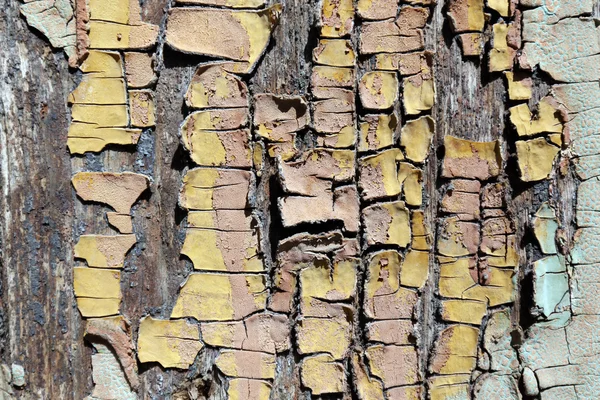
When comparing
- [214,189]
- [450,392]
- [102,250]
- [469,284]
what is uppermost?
[214,189]

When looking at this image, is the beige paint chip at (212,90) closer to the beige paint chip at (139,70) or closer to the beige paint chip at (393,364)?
the beige paint chip at (139,70)

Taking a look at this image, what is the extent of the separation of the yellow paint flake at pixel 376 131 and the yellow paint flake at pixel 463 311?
0.40m

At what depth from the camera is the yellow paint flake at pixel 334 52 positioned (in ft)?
3.88

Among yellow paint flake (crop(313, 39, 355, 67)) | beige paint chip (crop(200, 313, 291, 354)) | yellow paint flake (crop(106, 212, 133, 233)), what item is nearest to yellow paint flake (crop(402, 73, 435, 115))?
yellow paint flake (crop(313, 39, 355, 67))

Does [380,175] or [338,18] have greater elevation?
[338,18]

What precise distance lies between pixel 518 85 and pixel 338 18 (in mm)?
452

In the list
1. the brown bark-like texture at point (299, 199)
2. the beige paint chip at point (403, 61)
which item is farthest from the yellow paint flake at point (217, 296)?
the beige paint chip at point (403, 61)

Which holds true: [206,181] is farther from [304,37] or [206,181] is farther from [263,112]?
[304,37]

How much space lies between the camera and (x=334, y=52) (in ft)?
3.89

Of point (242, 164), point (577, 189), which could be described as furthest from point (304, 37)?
point (577, 189)

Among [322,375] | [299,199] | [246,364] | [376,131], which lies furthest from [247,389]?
[376,131]

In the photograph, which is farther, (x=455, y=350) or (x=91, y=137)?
(x=455, y=350)

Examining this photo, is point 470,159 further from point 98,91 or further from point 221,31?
point 98,91

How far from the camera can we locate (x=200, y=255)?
1.19 metres
